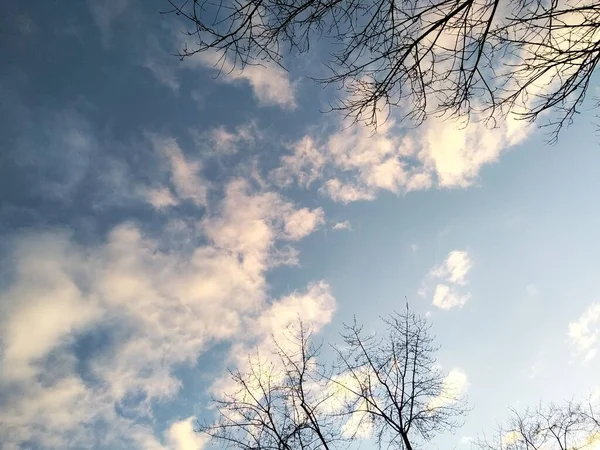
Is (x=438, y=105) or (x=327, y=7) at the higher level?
(x=327, y=7)

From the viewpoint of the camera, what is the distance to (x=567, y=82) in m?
3.08

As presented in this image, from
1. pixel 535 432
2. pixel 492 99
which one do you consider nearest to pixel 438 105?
pixel 492 99

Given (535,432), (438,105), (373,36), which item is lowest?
(535,432)

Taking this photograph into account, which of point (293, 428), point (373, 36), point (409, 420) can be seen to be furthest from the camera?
point (293, 428)

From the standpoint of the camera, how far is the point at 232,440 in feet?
34.6

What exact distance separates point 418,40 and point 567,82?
1.35m

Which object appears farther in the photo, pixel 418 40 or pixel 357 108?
pixel 357 108

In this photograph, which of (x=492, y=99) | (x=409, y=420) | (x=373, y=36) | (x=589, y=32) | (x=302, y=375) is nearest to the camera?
(x=589, y=32)

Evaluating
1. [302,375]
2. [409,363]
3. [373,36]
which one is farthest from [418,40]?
[302,375]

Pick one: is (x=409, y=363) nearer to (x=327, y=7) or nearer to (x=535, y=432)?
(x=327, y=7)

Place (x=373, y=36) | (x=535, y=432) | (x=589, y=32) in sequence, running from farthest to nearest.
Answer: (x=535, y=432) → (x=373, y=36) → (x=589, y=32)

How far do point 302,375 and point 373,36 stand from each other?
34.4 feet

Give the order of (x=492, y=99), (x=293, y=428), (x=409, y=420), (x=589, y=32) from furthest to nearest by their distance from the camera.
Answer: (x=293, y=428), (x=409, y=420), (x=492, y=99), (x=589, y=32)

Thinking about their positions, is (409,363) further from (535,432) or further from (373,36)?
(535,432)
